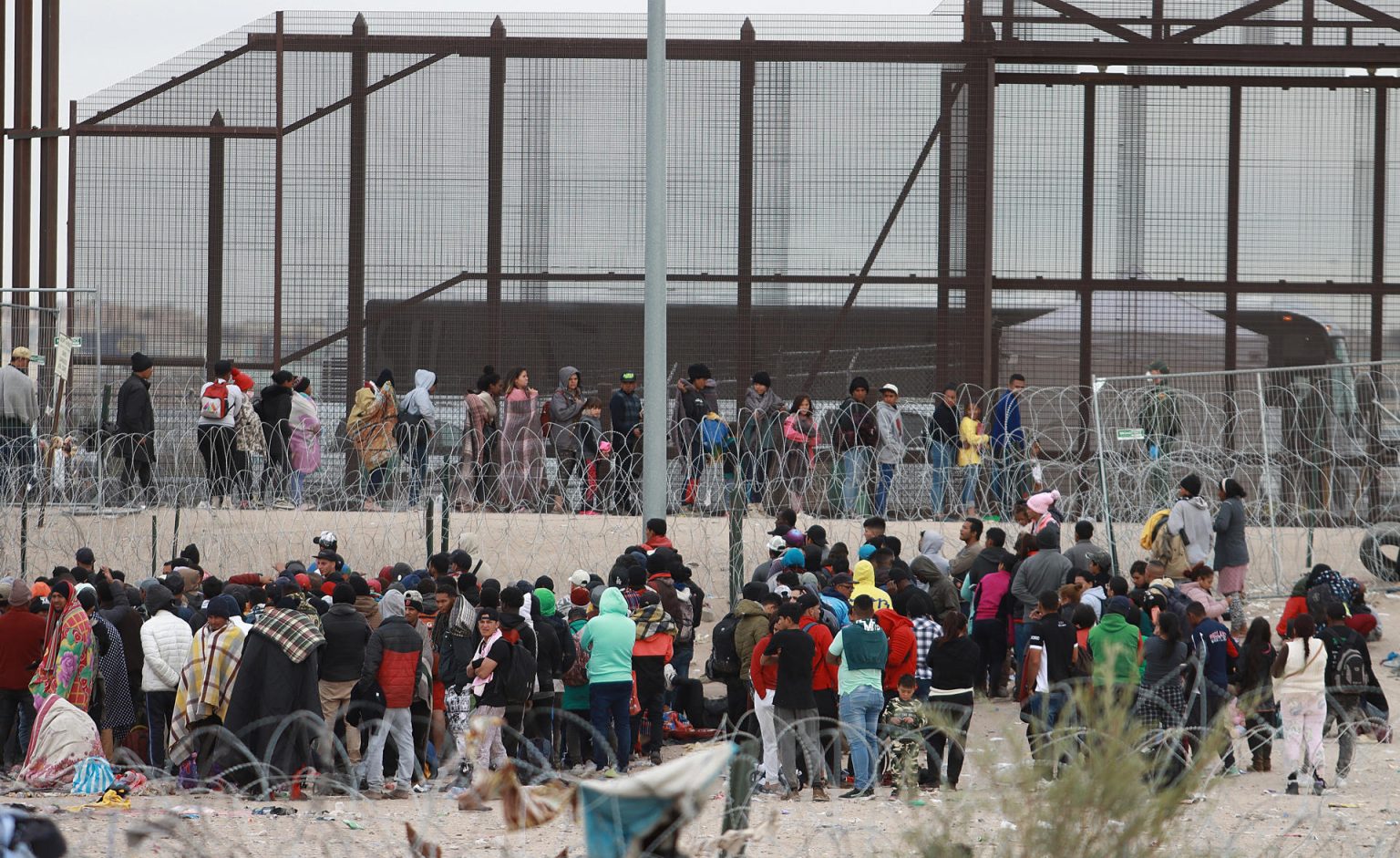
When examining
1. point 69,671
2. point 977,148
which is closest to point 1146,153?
point 977,148

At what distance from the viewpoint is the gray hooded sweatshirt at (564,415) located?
1455 centimetres

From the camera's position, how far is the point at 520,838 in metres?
8.70

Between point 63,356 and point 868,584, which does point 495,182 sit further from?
point 868,584

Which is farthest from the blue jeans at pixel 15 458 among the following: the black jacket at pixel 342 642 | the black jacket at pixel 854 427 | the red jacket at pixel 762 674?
the black jacket at pixel 854 427

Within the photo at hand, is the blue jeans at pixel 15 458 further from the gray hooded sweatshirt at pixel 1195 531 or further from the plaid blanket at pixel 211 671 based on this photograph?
the gray hooded sweatshirt at pixel 1195 531

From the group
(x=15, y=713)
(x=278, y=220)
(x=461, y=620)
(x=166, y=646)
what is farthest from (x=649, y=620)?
(x=278, y=220)

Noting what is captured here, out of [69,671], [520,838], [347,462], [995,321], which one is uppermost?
[995,321]

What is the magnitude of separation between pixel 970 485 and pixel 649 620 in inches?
157

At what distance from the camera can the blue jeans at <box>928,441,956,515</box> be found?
1372 centimetres

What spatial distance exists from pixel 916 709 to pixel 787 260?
320 inches

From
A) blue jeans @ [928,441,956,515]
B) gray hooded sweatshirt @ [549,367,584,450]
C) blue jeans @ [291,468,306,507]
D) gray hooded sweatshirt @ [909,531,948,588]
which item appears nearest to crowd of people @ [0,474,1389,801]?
gray hooded sweatshirt @ [909,531,948,588]

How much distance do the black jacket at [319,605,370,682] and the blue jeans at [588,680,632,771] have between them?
137 centimetres

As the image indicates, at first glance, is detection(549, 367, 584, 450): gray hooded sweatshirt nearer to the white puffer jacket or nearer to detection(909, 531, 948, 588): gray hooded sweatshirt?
detection(909, 531, 948, 588): gray hooded sweatshirt

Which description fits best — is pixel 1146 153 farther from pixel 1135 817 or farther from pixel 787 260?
pixel 1135 817
